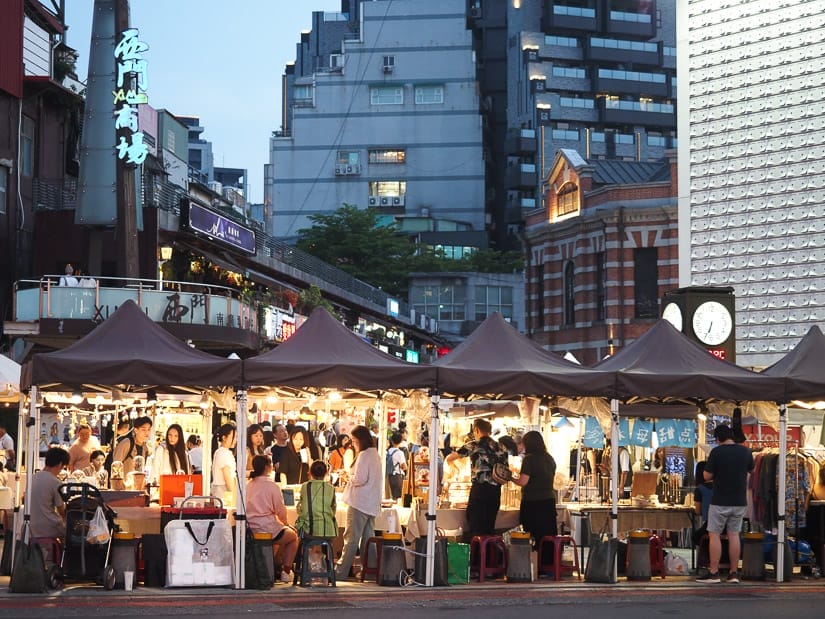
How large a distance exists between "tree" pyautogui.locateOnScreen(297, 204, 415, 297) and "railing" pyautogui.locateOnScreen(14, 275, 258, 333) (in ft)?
145

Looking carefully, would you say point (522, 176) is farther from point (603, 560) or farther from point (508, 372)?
point (508, 372)

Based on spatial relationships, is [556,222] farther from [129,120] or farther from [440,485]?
[440,485]

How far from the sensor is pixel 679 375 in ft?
56.0

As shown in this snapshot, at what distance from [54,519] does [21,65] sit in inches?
989

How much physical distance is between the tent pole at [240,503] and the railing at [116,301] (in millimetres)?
19141

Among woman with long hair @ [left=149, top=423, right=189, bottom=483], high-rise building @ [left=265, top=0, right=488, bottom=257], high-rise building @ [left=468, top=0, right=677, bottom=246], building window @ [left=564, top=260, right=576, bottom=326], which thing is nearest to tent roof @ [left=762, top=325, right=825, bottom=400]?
woman with long hair @ [left=149, top=423, right=189, bottom=483]

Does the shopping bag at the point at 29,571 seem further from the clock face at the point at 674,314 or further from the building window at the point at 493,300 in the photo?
the building window at the point at 493,300

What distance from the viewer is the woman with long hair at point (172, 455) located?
1941 cm

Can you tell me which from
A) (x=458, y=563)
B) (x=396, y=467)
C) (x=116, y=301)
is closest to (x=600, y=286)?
(x=116, y=301)

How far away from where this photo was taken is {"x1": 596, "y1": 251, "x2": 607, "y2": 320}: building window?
59.5 meters

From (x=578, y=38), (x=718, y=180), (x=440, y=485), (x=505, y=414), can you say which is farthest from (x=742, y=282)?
(x=578, y=38)

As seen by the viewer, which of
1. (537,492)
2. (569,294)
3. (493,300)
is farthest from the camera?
(493,300)

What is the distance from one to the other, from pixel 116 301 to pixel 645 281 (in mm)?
28028

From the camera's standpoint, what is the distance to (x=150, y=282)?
37688 mm
